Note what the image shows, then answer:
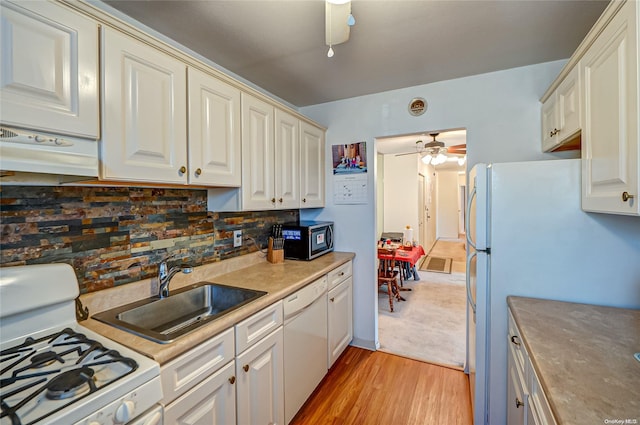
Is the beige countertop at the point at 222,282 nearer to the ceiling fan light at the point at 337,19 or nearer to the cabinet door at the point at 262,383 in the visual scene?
the cabinet door at the point at 262,383

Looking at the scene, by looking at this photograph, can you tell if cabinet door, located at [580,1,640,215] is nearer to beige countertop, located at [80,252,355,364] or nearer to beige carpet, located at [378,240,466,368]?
beige countertop, located at [80,252,355,364]

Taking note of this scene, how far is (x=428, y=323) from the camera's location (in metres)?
3.09

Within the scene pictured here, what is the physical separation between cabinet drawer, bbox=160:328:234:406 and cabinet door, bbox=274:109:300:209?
108 centimetres

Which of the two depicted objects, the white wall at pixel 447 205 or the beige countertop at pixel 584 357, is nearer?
the beige countertop at pixel 584 357

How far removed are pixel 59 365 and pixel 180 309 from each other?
0.66 meters

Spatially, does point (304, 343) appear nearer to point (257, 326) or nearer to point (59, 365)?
point (257, 326)

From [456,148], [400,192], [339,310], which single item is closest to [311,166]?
[339,310]

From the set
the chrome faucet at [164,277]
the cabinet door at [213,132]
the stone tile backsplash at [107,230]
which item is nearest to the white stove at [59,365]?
the stone tile backsplash at [107,230]

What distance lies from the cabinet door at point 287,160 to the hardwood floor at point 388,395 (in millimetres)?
1436

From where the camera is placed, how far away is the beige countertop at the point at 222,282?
3.27ft

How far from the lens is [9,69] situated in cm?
84

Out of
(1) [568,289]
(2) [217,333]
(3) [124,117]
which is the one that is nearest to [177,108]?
(3) [124,117]

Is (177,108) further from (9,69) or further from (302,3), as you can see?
(302,3)

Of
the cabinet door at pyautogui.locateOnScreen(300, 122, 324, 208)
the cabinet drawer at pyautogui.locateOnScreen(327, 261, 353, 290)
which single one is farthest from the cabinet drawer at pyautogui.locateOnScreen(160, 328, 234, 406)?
the cabinet door at pyautogui.locateOnScreen(300, 122, 324, 208)
